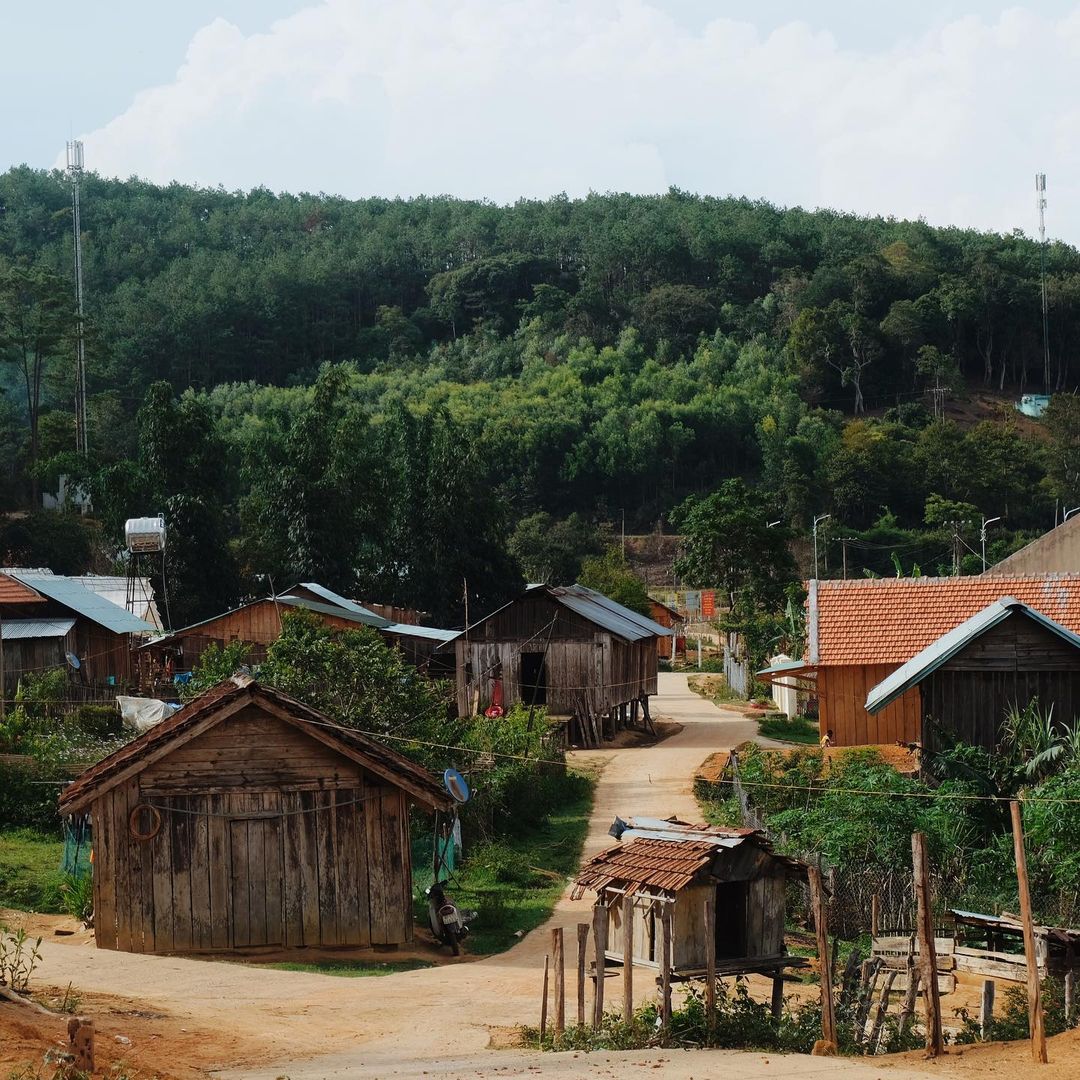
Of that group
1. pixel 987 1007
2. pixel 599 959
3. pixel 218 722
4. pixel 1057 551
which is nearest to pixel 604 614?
pixel 1057 551

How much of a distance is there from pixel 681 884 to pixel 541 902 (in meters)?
7.11

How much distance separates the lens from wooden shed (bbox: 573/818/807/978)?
14.9m

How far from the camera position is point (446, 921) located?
61.9ft

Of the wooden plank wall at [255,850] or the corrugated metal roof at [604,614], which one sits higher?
the corrugated metal roof at [604,614]

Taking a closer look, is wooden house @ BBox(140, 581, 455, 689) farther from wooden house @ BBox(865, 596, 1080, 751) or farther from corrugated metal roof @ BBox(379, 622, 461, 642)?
wooden house @ BBox(865, 596, 1080, 751)

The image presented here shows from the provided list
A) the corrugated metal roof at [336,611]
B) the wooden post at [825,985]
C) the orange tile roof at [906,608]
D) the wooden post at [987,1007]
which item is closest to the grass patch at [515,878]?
the orange tile roof at [906,608]

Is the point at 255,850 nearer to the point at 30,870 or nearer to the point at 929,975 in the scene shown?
the point at 30,870

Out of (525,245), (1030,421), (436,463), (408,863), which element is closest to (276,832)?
(408,863)

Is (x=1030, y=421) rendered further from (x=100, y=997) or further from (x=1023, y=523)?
(x=100, y=997)

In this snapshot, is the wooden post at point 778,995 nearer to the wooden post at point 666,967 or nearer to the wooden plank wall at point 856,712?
the wooden post at point 666,967

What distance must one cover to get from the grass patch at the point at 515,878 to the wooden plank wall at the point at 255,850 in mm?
1663

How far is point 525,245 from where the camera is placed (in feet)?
430

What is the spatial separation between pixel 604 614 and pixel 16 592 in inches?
565

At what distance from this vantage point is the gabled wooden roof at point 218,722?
18203mm
